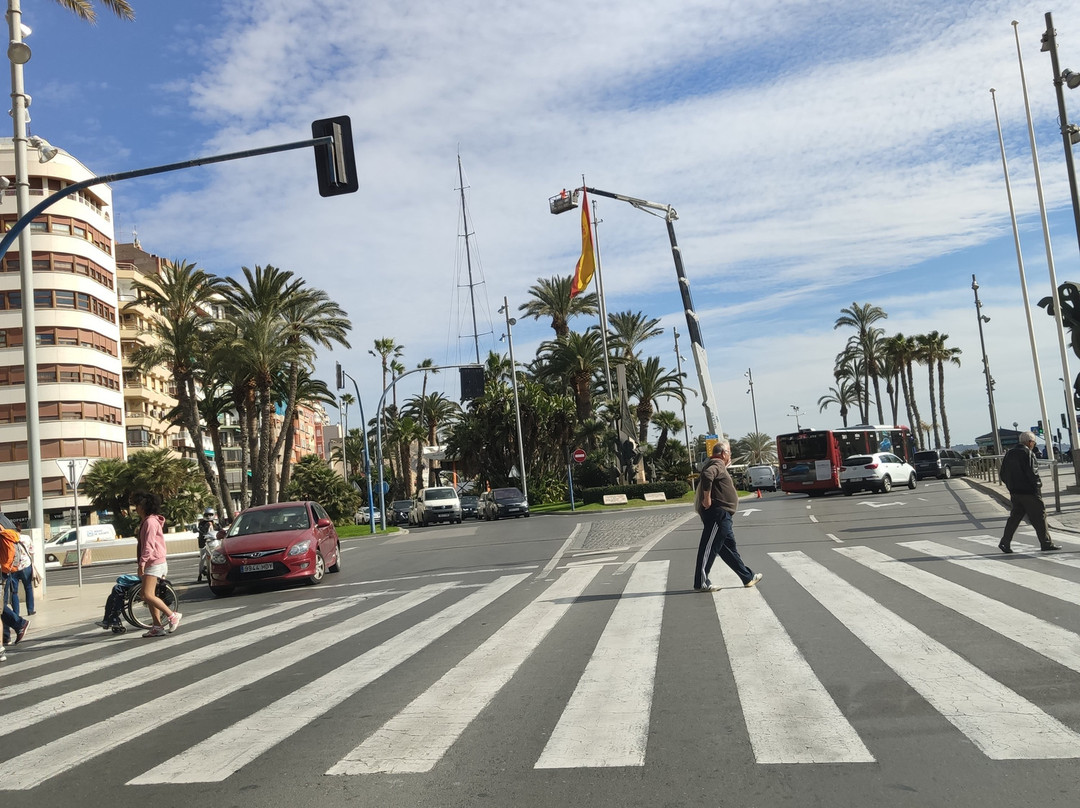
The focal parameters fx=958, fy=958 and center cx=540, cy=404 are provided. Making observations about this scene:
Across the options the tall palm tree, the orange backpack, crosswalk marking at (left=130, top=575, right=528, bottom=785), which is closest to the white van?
the tall palm tree

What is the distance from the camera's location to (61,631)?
512 inches

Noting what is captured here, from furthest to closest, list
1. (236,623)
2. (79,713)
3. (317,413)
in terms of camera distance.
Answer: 1. (317,413)
2. (236,623)
3. (79,713)

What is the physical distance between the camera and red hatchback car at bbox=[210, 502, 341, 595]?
1555 cm

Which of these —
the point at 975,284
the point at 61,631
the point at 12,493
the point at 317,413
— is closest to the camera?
the point at 61,631

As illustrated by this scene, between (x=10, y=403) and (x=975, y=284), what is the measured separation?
5680 centimetres

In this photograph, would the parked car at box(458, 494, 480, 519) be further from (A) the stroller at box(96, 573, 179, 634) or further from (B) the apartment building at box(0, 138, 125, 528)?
(A) the stroller at box(96, 573, 179, 634)

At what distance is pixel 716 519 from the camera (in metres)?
10.8

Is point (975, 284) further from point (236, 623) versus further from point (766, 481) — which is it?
point (236, 623)

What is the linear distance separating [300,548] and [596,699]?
1062 cm

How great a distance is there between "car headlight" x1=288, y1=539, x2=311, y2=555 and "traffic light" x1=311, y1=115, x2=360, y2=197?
5917 mm

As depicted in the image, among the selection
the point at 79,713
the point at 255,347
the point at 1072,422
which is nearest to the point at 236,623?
the point at 79,713

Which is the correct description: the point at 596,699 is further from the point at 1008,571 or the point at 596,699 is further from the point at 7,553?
the point at 7,553

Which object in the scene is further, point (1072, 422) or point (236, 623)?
point (1072, 422)

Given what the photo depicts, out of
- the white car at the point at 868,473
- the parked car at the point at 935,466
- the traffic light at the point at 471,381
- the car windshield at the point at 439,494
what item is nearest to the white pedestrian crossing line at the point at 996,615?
the white car at the point at 868,473
